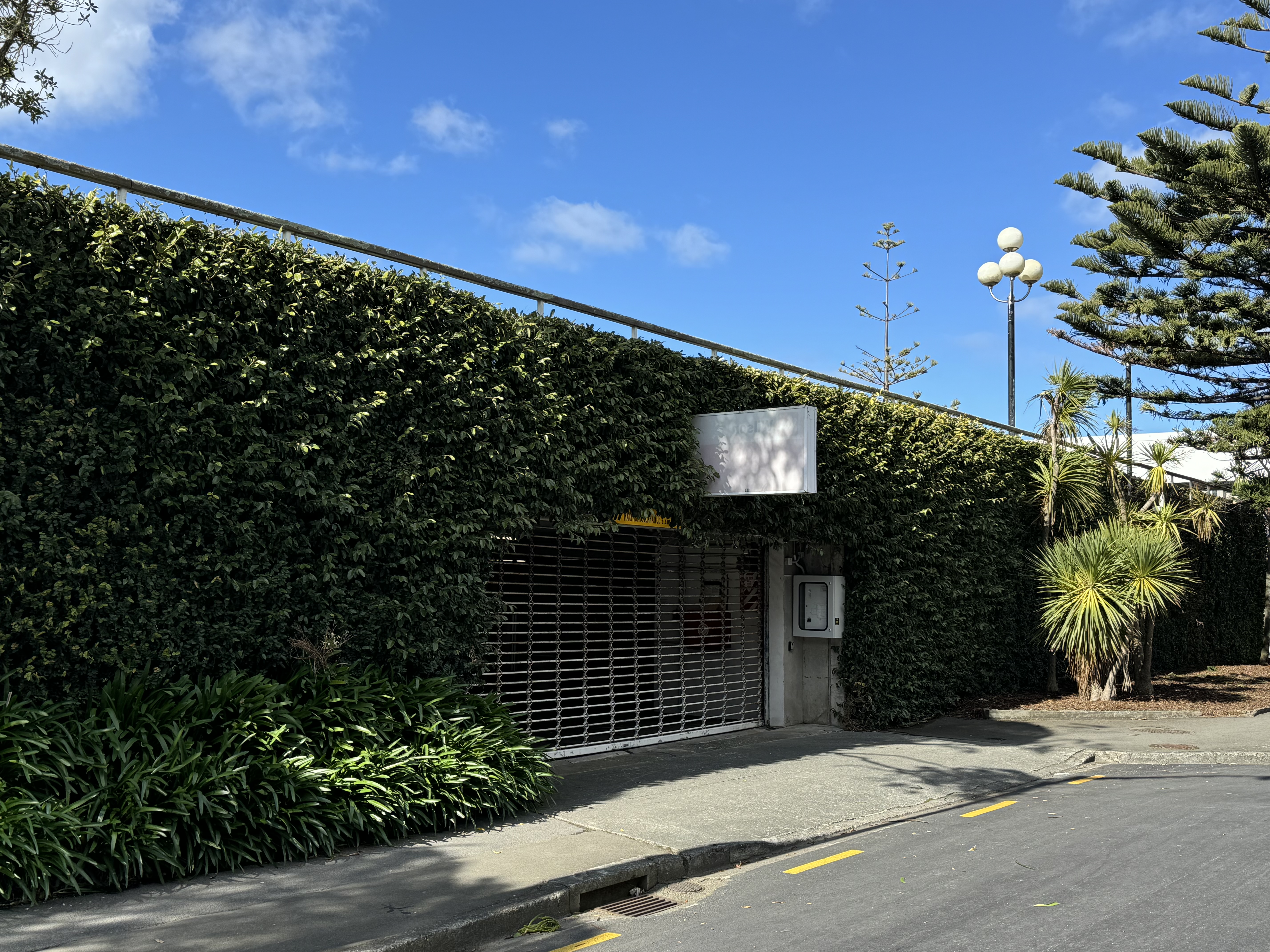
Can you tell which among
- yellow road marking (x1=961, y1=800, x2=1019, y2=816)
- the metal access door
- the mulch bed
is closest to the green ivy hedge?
the mulch bed

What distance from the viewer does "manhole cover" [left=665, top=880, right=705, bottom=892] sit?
6879 mm

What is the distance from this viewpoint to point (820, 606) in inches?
557

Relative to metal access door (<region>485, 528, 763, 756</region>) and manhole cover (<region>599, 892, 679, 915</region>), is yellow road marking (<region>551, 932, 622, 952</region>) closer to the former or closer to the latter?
manhole cover (<region>599, 892, 679, 915</region>)

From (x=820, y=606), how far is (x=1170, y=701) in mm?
6711

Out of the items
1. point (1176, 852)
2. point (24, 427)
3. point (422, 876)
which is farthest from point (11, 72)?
point (1176, 852)

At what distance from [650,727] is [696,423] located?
11.8 feet

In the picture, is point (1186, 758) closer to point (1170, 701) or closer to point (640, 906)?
point (1170, 701)

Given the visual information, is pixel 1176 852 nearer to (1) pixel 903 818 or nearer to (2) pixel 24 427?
(1) pixel 903 818

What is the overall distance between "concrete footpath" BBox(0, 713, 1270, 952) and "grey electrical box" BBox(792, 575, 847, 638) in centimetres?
137

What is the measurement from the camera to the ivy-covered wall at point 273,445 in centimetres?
685

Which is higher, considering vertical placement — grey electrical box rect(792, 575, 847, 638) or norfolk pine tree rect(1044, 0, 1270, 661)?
norfolk pine tree rect(1044, 0, 1270, 661)

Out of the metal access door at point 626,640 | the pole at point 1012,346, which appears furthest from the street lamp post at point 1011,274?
the metal access door at point 626,640

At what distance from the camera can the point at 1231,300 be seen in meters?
20.0

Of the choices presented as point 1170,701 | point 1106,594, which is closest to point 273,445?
point 1106,594
